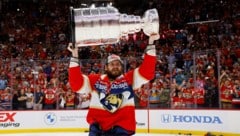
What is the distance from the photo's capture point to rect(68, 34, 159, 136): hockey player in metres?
4.78

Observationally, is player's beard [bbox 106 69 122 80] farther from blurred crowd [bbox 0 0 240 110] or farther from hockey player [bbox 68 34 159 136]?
blurred crowd [bbox 0 0 240 110]

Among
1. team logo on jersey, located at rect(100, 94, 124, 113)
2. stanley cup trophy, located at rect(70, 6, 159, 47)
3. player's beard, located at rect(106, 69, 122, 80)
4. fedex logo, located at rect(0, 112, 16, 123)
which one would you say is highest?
stanley cup trophy, located at rect(70, 6, 159, 47)

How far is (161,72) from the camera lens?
12586mm

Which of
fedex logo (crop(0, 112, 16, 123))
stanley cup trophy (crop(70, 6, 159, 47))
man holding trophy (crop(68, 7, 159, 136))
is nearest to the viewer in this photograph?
stanley cup trophy (crop(70, 6, 159, 47))

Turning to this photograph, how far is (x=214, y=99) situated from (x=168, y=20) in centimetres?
1068

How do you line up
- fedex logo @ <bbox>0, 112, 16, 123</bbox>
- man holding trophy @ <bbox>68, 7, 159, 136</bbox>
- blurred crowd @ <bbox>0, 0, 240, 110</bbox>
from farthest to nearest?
1. fedex logo @ <bbox>0, 112, 16, 123</bbox>
2. blurred crowd @ <bbox>0, 0, 240, 110</bbox>
3. man holding trophy @ <bbox>68, 7, 159, 136</bbox>

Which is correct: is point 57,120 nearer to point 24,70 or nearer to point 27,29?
point 24,70

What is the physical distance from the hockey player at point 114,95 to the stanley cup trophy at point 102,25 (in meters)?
0.36

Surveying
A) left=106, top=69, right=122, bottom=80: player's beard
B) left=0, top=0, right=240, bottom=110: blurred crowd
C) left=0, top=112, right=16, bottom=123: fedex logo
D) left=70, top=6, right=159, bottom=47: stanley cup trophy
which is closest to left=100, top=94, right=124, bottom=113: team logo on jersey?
left=106, top=69, right=122, bottom=80: player's beard

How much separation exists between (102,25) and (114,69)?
1.91 feet

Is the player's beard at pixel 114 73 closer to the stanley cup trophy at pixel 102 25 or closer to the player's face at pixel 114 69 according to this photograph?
the player's face at pixel 114 69

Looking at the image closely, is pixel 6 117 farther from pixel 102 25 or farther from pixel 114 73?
pixel 102 25

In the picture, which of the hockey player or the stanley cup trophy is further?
the hockey player

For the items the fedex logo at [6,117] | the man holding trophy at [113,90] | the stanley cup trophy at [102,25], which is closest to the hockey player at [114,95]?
the man holding trophy at [113,90]
